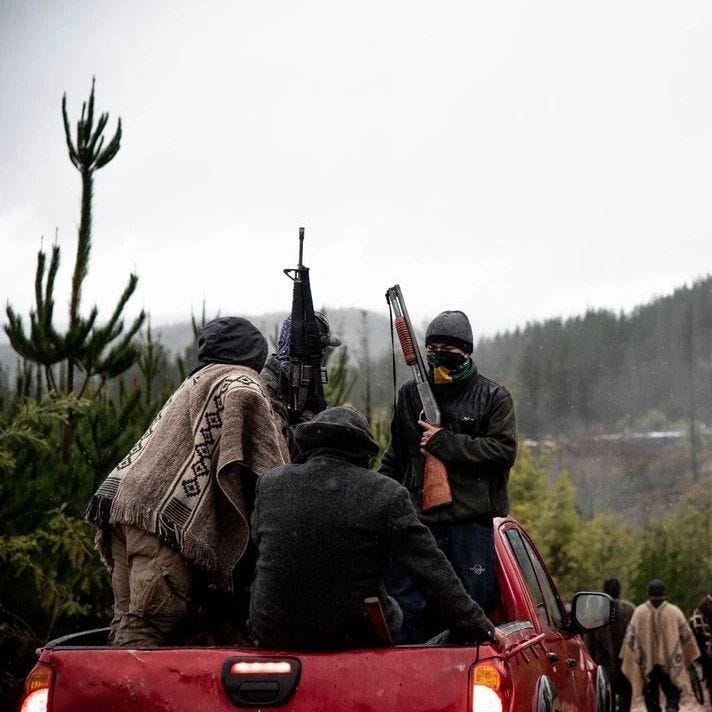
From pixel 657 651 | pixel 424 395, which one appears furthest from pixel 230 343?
pixel 657 651

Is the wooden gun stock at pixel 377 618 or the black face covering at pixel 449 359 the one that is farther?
the black face covering at pixel 449 359

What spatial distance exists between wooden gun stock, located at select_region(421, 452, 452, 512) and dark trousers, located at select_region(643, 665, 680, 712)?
10.1 meters

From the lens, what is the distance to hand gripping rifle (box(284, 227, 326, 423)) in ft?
20.4

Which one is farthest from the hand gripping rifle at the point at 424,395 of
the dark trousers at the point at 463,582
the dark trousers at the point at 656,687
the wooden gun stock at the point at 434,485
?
the dark trousers at the point at 656,687

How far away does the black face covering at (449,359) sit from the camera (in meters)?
6.38

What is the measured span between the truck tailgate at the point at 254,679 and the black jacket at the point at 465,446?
1.76 m

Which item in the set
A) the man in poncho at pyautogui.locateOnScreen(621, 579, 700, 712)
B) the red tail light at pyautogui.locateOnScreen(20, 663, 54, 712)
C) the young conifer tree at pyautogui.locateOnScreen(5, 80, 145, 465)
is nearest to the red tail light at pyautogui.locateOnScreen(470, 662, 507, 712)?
the red tail light at pyautogui.locateOnScreen(20, 663, 54, 712)

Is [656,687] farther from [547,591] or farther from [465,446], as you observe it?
[465,446]

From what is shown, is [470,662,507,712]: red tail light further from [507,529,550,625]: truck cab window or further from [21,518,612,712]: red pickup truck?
[507,529,550,625]: truck cab window

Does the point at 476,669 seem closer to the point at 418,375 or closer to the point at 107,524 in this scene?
the point at 107,524

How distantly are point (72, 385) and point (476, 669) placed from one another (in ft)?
28.7

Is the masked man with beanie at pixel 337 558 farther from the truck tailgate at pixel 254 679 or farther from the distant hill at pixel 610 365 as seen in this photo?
the distant hill at pixel 610 365

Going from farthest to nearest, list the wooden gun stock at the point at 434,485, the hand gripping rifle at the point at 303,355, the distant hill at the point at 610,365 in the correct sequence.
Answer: the distant hill at the point at 610,365, the hand gripping rifle at the point at 303,355, the wooden gun stock at the point at 434,485

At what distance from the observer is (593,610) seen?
5941 millimetres
